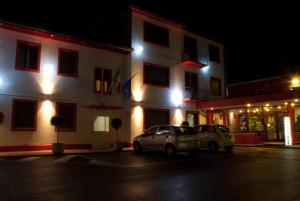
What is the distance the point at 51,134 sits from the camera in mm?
19781

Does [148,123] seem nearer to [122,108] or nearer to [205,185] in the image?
[122,108]

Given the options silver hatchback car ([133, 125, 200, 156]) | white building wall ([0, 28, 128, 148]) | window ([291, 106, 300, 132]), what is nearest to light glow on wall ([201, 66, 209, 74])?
window ([291, 106, 300, 132])

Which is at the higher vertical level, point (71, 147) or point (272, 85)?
point (272, 85)

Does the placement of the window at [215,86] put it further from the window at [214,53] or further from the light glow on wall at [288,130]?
the light glow on wall at [288,130]

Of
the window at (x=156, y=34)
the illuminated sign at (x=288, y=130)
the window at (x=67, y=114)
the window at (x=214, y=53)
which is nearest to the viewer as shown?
the window at (x=67, y=114)

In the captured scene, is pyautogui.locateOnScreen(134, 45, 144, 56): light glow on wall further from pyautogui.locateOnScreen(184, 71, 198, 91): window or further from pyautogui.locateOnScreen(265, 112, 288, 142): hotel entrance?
pyautogui.locateOnScreen(265, 112, 288, 142): hotel entrance

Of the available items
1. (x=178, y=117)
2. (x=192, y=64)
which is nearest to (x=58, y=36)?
(x=178, y=117)

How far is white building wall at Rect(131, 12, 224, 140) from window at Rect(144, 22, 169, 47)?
13.3 inches

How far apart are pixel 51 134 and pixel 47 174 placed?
988 cm

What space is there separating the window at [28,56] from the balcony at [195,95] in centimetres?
1314

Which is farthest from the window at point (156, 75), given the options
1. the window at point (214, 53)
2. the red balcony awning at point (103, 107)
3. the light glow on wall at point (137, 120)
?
the window at point (214, 53)

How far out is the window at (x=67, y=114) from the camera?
66.8 feet

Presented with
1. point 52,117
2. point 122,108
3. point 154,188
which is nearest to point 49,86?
point 52,117

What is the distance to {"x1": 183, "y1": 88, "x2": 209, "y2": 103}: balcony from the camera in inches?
1086
